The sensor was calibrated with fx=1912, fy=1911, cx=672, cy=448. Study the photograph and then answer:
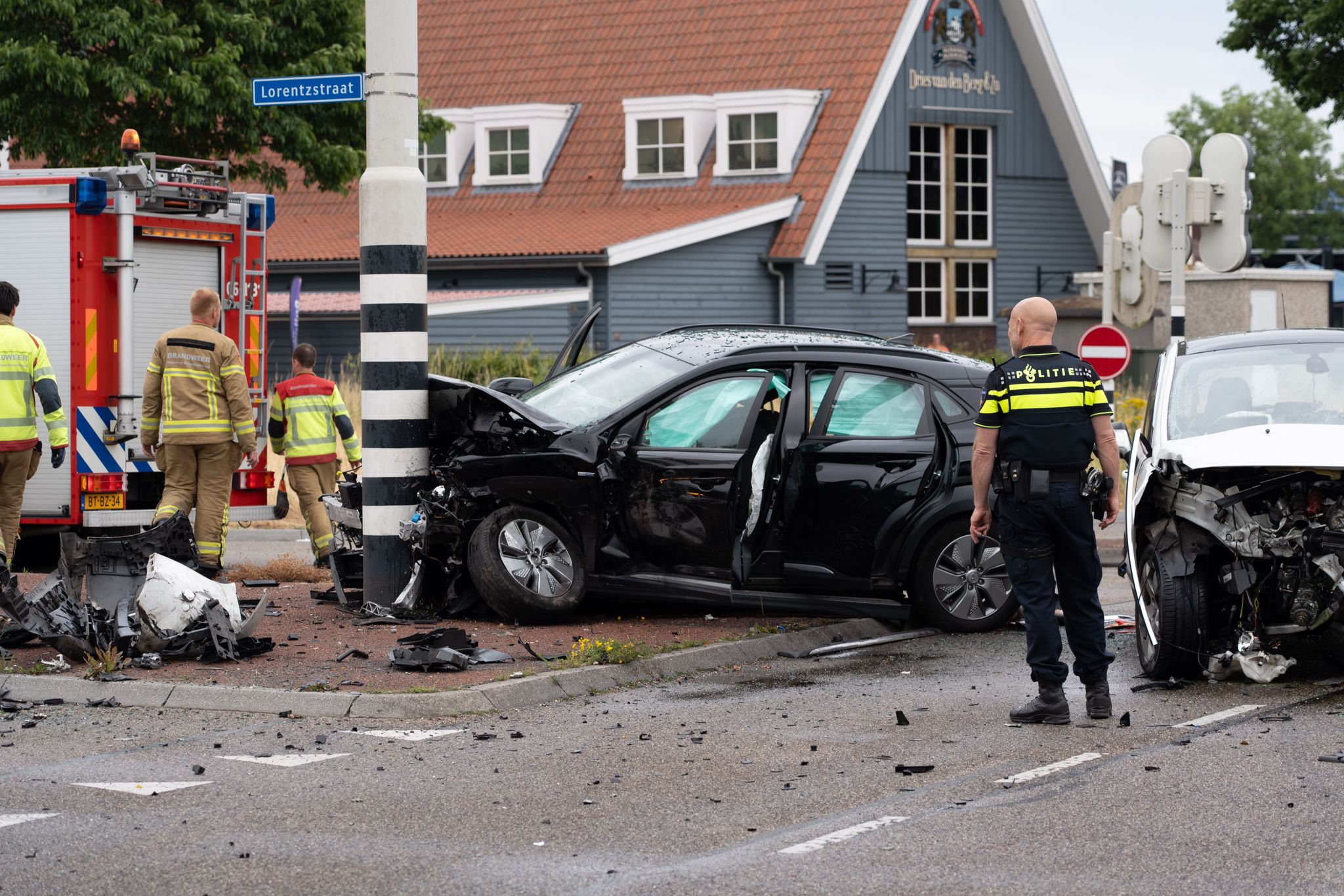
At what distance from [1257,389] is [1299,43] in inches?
753

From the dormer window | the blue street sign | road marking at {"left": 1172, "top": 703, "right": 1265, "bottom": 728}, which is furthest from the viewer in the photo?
the dormer window

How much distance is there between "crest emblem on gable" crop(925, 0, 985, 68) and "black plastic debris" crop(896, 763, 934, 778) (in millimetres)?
32329

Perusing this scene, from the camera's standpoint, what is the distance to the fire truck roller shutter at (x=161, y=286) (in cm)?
1359

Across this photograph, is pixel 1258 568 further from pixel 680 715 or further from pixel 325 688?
pixel 325 688

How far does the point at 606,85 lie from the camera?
38281 mm

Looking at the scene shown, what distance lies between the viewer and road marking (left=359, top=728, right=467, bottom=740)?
309 inches

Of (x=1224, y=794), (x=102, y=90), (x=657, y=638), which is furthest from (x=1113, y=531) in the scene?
(x=102, y=90)

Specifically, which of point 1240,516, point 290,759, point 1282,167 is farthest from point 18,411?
point 1282,167

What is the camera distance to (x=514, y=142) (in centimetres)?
3803

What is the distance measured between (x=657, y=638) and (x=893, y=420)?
1.87 m

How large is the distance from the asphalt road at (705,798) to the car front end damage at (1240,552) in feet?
0.87

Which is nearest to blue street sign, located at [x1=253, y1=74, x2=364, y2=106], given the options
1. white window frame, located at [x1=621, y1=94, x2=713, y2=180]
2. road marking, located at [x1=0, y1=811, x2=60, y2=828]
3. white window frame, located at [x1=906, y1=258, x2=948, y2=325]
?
road marking, located at [x1=0, y1=811, x2=60, y2=828]

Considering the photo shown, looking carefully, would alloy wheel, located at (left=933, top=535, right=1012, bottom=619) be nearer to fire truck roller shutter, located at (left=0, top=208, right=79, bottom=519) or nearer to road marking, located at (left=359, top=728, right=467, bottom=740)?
road marking, located at (left=359, top=728, right=467, bottom=740)

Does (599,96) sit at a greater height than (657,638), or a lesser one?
greater
